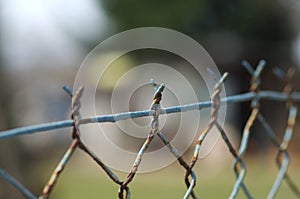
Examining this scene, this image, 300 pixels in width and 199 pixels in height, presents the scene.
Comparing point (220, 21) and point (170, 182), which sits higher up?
point (220, 21)

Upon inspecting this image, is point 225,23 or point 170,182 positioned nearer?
point 170,182

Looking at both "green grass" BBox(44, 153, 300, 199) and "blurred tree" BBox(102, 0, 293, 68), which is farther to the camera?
"blurred tree" BBox(102, 0, 293, 68)

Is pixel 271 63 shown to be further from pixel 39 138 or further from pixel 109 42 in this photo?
pixel 39 138

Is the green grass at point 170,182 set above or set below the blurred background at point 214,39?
below

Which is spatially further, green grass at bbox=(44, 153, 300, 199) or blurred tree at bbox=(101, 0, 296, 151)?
blurred tree at bbox=(101, 0, 296, 151)

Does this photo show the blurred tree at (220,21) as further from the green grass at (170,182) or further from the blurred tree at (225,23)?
the green grass at (170,182)

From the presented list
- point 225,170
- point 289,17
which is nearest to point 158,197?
point 225,170

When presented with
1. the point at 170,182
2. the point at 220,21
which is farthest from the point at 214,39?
the point at 170,182

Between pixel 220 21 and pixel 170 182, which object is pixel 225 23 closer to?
pixel 220 21

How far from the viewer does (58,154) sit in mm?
6266

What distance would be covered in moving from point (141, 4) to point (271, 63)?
6.94 ft

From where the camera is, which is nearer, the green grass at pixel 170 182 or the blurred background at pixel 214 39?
the green grass at pixel 170 182

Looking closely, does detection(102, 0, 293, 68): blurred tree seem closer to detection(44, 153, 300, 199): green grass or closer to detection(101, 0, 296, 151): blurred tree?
detection(101, 0, 296, 151): blurred tree

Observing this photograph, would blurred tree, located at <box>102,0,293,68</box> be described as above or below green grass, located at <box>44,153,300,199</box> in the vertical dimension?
above
